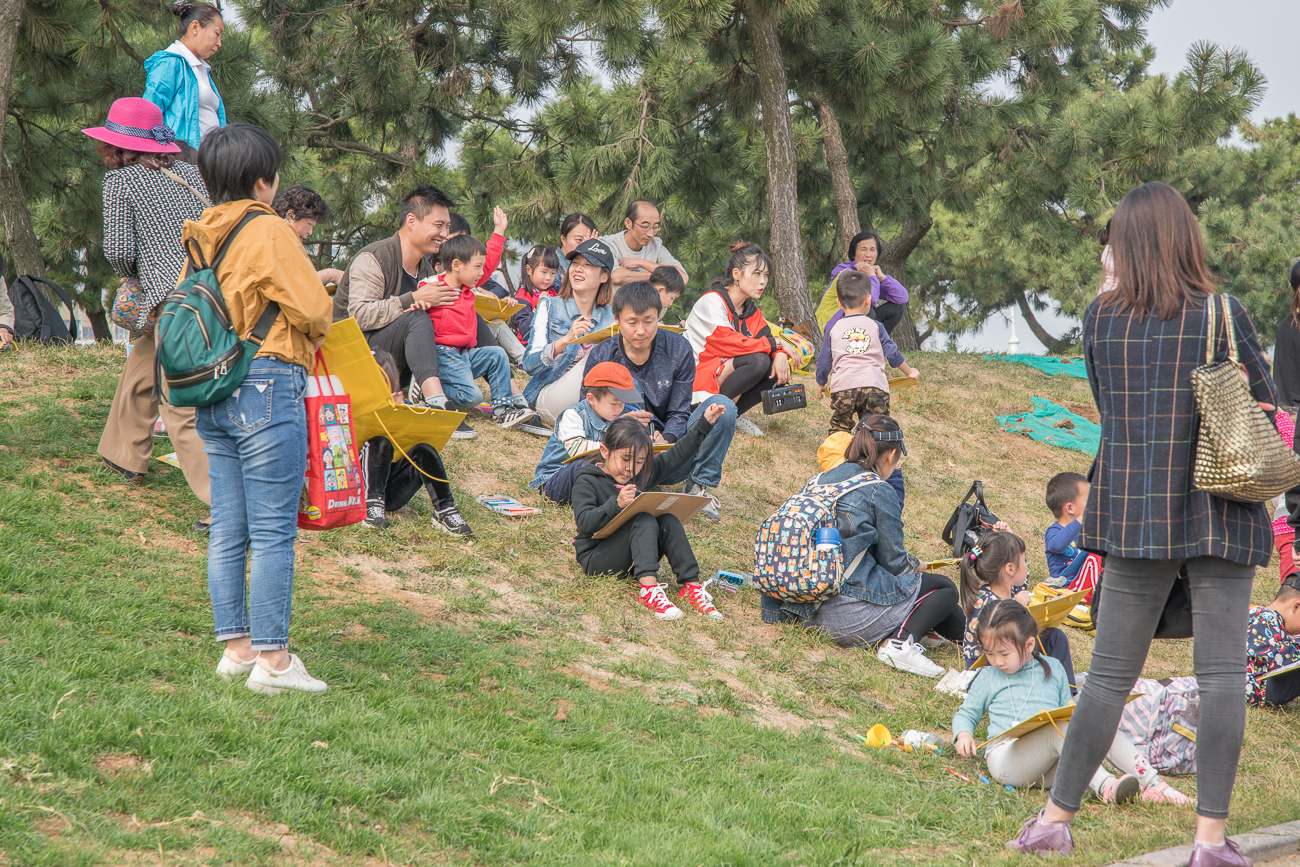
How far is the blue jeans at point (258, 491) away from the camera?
3.20 m

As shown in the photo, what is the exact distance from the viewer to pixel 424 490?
6.15 m

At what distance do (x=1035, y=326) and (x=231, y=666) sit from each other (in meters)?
22.7

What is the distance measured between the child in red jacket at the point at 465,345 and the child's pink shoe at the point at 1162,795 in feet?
15.3

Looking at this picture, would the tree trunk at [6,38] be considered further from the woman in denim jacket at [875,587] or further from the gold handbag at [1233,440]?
the gold handbag at [1233,440]

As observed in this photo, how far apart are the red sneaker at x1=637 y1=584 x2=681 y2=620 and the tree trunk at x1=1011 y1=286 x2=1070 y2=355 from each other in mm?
19617

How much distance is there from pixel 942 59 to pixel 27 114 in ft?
28.4

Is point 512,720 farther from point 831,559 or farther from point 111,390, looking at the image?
point 111,390

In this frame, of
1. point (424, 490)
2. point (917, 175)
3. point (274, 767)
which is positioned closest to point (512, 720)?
point (274, 767)

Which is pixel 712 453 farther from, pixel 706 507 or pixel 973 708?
pixel 973 708

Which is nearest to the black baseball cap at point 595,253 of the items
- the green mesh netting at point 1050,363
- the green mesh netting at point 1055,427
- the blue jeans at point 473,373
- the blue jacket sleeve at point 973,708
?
the blue jeans at point 473,373

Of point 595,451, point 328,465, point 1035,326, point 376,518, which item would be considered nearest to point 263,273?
point 328,465

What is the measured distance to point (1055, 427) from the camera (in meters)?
10.6

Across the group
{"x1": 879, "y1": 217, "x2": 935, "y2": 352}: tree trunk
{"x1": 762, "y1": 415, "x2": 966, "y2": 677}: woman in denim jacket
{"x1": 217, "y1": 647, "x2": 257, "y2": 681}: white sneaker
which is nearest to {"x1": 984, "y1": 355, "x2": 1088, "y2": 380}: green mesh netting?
{"x1": 879, "y1": 217, "x2": 935, "y2": 352}: tree trunk

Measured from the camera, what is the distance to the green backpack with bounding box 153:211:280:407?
122 inches
